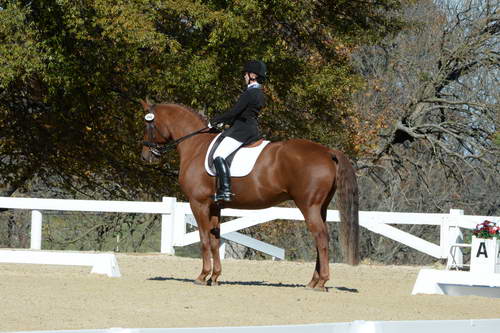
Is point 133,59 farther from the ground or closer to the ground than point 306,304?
farther from the ground

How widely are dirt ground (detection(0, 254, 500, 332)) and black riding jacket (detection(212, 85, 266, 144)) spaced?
1.75m

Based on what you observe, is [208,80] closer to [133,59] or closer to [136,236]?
[133,59]

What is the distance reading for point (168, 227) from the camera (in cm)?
1587

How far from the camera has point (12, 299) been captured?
337 inches

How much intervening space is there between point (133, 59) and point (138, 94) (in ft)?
6.05

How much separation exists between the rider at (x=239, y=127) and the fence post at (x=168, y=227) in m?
5.42

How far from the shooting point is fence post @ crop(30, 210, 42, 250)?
1501 centimetres

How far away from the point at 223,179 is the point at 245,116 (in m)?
0.77

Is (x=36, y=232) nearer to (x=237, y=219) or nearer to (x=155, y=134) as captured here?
(x=237, y=219)

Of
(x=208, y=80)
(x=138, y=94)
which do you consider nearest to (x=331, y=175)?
(x=208, y=80)

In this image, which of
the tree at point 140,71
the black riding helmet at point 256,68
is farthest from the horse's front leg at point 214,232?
the tree at point 140,71

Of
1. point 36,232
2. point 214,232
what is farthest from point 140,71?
point 214,232

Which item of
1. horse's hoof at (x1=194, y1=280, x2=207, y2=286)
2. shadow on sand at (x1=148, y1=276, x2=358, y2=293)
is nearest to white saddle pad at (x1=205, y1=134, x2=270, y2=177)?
horse's hoof at (x1=194, y1=280, x2=207, y2=286)

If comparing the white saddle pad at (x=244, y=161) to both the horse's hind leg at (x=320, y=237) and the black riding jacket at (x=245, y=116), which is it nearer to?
the black riding jacket at (x=245, y=116)
